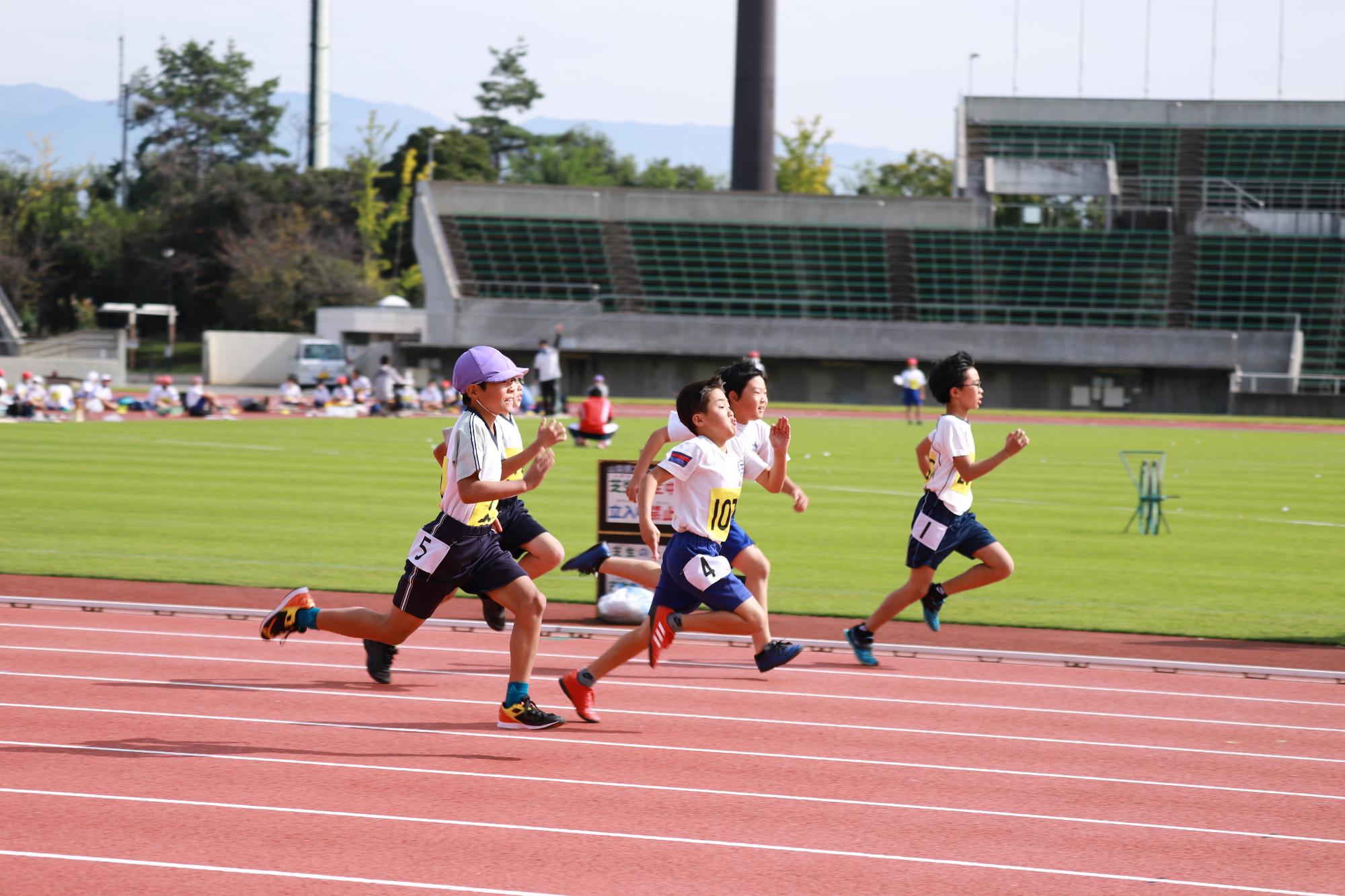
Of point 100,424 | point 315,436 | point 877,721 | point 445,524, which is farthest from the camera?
point 100,424

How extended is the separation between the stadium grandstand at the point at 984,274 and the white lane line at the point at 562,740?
47.5m

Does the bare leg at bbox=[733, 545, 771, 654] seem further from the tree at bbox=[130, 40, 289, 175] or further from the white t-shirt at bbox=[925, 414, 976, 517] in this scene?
the tree at bbox=[130, 40, 289, 175]

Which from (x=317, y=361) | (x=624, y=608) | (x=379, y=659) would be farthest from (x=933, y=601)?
(x=317, y=361)

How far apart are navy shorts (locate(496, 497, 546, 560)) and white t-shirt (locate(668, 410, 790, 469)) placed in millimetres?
988

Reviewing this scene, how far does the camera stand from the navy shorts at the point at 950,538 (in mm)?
9750

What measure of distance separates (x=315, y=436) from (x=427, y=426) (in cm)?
529

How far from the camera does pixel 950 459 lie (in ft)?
31.7

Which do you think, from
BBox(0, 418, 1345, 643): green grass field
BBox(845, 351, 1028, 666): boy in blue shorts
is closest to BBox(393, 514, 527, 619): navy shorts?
BBox(845, 351, 1028, 666): boy in blue shorts

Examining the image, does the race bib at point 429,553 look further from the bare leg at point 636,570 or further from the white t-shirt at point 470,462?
the bare leg at point 636,570

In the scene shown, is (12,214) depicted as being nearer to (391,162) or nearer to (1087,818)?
(391,162)

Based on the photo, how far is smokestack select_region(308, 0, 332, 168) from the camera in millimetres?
95188

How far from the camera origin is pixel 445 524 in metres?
7.68

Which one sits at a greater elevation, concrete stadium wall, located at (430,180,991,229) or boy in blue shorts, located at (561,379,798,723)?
concrete stadium wall, located at (430,180,991,229)

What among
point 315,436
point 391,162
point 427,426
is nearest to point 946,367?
point 315,436
